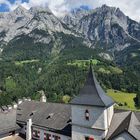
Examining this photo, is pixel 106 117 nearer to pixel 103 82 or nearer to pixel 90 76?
pixel 90 76

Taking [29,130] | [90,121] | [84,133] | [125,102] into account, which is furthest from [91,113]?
[125,102]

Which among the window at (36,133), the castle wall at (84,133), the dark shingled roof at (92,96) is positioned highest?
the dark shingled roof at (92,96)

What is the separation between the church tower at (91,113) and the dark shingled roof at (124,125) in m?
0.85

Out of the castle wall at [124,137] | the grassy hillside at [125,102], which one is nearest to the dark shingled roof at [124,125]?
the castle wall at [124,137]

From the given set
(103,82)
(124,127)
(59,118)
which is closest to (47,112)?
(59,118)

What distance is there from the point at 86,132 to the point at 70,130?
4.73m

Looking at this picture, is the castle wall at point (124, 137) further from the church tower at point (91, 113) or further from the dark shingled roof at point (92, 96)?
the dark shingled roof at point (92, 96)

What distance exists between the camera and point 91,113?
154ft

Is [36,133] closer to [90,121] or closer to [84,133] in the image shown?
[84,133]

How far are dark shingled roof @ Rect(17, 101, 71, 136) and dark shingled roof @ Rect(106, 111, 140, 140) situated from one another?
10.3 m

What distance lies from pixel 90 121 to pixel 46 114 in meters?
15.4

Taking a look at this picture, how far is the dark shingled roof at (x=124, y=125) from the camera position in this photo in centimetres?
4284

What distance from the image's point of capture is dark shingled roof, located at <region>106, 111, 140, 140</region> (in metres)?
42.8

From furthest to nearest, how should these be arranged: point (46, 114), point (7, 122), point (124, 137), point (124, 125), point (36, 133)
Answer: point (7, 122) → point (46, 114) → point (36, 133) → point (124, 125) → point (124, 137)
